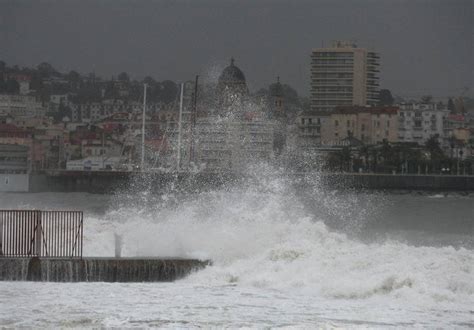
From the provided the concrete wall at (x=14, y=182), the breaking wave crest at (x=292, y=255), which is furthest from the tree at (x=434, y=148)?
the breaking wave crest at (x=292, y=255)

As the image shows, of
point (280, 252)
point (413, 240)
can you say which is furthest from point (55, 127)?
point (280, 252)

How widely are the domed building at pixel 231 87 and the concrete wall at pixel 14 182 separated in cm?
2763

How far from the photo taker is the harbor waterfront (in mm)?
114062

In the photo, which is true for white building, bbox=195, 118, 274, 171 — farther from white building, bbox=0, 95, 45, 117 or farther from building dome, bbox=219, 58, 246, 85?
white building, bbox=0, 95, 45, 117

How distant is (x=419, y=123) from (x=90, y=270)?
14447cm

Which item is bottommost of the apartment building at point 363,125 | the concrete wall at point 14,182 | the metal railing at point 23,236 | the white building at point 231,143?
the concrete wall at point 14,182

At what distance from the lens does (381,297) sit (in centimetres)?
2106

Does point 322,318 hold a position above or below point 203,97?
below

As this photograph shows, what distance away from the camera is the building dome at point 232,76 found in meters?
139

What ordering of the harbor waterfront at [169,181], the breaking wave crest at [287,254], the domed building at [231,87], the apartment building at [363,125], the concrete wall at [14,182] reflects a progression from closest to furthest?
1. the breaking wave crest at [287,254]
2. the concrete wall at [14,182]
3. the harbor waterfront at [169,181]
4. the domed building at [231,87]
5. the apartment building at [363,125]

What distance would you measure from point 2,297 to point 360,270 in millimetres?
7232

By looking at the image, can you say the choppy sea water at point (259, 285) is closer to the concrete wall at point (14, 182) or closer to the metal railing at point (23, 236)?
the metal railing at point (23, 236)

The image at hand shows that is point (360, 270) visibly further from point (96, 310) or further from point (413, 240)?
point (413, 240)

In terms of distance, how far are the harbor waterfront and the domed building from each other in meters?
21.5
